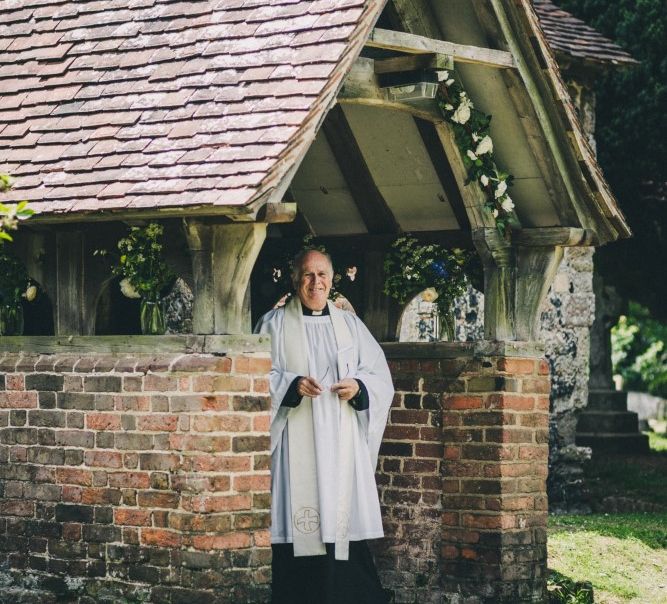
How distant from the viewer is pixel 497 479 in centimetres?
850

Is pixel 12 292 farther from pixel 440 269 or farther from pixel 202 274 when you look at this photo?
pixel 440 269

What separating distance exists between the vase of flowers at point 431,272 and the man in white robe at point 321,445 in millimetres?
670

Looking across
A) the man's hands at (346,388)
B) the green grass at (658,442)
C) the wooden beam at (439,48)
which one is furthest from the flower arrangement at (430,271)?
the green grass at (658,442)

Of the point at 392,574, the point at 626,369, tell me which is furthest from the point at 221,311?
the point at 626,369

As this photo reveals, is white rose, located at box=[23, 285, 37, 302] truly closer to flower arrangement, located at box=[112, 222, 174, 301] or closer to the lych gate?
the lych gate

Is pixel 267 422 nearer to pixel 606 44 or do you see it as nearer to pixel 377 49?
pixel 377 49

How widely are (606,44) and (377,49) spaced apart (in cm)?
738

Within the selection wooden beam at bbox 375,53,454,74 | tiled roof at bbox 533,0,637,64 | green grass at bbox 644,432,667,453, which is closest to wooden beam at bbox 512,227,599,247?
wooden beam at bbox 375,53,454,74

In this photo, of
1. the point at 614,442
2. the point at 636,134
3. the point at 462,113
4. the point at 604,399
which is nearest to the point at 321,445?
the point at 462,113

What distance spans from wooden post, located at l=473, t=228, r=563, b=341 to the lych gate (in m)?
0.01

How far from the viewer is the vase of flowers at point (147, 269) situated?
7.49 m

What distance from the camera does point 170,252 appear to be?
24.6ft

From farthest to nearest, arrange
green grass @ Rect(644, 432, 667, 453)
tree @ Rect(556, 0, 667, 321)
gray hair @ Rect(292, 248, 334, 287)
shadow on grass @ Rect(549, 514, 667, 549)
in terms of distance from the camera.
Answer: green grass @ Rect(644, 432, 667, 453)
tree @ Rect(556, 0, 667, 321)
shadow on grass @ Rect(549, 514, 667, 549)
gray hair @ Rect(292, 248, 334, 287)

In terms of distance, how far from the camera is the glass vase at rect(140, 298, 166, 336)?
759cm
